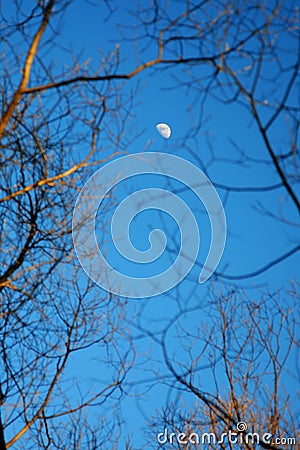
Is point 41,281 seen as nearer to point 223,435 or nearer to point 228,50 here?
point 223,435

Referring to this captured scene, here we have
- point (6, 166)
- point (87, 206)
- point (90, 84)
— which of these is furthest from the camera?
point (87, 206)

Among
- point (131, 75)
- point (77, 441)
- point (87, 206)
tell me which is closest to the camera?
point (131, 75)

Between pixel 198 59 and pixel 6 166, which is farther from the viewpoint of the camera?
Result: pixel 6 166

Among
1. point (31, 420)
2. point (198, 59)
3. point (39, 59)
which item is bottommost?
point (31, 420)

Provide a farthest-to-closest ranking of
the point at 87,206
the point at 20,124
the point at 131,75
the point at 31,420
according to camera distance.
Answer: the point at 31,420
the point at 87,206
the point at 20,124
the point at 131,75

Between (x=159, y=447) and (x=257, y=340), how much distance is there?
2.09 meters

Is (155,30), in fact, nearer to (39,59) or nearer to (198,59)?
(198,59)

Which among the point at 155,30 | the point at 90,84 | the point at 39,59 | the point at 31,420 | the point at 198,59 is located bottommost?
the point at 31,420

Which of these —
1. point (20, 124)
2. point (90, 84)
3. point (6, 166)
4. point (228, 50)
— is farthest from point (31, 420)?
point (228, 50)

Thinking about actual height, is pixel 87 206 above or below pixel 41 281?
above

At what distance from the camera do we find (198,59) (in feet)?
8.73

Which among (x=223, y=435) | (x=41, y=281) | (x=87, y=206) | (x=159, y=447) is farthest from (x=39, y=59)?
(x=159, y=447)

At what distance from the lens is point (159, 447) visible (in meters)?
6.62

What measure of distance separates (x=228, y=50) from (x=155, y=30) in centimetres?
51
